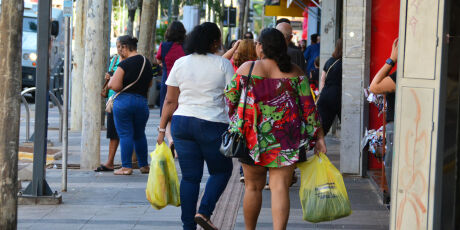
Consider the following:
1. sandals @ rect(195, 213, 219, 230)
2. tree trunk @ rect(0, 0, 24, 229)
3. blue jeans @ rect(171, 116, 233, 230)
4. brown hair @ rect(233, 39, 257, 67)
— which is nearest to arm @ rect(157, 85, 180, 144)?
blue jeans @ rect(171, 116, 233, 230)

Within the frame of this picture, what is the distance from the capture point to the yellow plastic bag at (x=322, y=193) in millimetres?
6066

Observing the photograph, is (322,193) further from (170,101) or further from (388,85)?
(170,101)

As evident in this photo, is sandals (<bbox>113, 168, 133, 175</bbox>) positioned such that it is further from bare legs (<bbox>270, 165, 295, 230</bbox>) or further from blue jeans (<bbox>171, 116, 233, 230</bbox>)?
bare legs (<bbox>270, 165, 295, 230</bbox>)

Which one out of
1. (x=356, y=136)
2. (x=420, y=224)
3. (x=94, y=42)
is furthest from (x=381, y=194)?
(x=94, y=42)

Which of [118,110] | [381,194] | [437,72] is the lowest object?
[381,194]

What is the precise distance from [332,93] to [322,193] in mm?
5071

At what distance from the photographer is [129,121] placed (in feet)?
34.0

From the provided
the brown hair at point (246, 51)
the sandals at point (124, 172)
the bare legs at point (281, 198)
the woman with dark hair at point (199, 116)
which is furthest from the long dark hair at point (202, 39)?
the sandals at point (124, 172)

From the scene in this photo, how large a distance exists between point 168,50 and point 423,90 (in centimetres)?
710

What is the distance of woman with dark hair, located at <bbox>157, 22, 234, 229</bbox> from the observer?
6520mm

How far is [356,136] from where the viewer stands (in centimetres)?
1054

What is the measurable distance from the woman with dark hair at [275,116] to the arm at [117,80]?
4094mm

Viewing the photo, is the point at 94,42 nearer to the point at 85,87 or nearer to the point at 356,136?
the point at 85,87

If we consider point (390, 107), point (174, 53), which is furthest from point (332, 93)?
point (390, 107)
